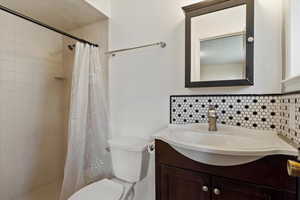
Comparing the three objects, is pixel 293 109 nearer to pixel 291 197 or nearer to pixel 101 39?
pixel 291 197

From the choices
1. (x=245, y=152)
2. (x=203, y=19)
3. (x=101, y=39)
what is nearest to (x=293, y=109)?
(x=245, y=152)

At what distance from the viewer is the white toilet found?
3.80 ft

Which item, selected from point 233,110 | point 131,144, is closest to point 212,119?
point 233,110

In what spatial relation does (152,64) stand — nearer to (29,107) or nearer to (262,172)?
(262,172)

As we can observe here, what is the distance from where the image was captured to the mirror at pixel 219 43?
3.61 feet

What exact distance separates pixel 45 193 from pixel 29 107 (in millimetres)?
1023

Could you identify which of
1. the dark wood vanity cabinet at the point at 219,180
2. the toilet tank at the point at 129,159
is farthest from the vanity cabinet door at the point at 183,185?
the toilet tank at the point at 129,159

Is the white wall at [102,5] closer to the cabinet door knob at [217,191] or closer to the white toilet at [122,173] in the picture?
the white toilet at [122,173]

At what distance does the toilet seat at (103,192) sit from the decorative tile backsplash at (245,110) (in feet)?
2.32

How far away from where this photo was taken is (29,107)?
6.05ft

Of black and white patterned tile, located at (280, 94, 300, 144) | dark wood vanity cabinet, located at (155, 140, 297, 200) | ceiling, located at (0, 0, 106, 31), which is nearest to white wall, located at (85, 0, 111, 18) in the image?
ceiling, located at (0, 0, 106, 31)

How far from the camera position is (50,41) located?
2.08m

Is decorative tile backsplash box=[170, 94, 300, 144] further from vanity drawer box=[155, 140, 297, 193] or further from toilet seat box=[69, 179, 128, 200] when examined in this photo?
toilet seat box=[69, 179, 128, 200]

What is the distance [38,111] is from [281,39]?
2.44 m
